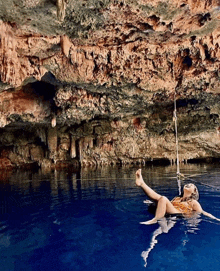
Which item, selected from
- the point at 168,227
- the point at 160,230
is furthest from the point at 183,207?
the point at 160,230

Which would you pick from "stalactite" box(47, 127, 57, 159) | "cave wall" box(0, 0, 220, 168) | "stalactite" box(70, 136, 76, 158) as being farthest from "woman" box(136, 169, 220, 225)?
"stalactite" box(70, 136, 76, 158)

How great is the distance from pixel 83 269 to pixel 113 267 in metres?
0.45

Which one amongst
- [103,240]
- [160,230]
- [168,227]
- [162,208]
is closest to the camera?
[103,240]

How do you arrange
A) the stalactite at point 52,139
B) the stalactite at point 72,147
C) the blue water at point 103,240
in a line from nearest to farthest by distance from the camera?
1. the blue water at point 103,240
2. the stalactite at point 52,139
3. the stalactite at point 72,147

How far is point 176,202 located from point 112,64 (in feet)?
23.7

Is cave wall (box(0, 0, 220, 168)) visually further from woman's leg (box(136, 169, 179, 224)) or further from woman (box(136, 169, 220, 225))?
woman's leg (box(136, 169, 179, 224))

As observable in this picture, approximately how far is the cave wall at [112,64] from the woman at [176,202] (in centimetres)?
535

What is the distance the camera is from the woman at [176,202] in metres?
5.09

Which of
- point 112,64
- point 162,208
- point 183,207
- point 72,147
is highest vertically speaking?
point 112,64

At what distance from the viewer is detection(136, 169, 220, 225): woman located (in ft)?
16.7

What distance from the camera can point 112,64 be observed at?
417 inches

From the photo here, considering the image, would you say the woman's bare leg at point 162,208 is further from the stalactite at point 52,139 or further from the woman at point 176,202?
the stalactite at point 52,139

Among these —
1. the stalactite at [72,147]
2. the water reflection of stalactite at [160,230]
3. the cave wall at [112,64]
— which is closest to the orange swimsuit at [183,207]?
the water reflection of stalactite at [160,230]

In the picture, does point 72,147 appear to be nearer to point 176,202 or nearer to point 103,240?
point 176,202
